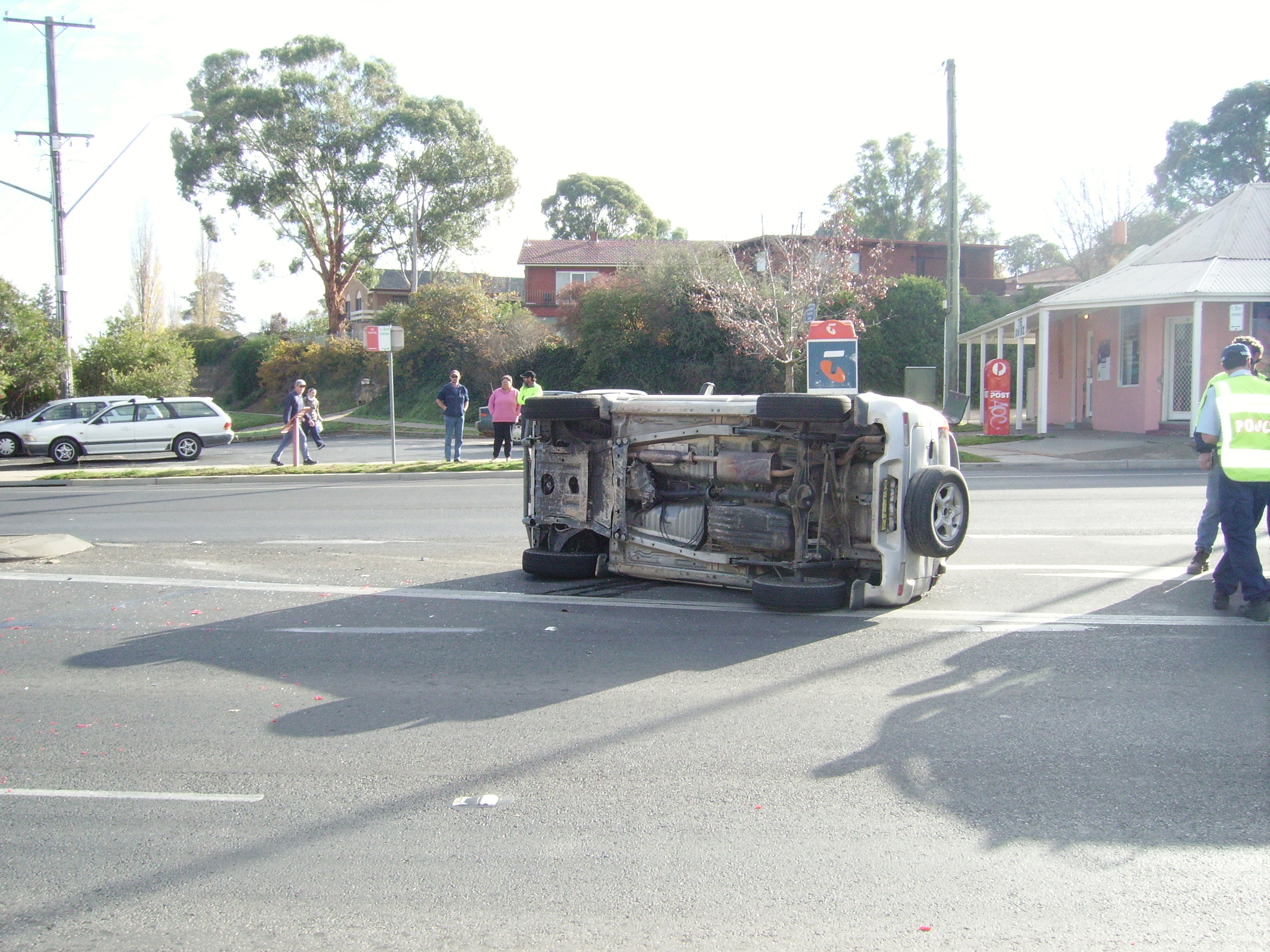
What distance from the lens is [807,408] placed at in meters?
6.78

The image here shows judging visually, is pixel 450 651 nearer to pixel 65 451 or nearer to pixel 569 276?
pixel 65 451

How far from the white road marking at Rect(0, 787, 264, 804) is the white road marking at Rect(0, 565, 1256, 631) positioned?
2706mm

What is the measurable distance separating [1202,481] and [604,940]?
573 inches

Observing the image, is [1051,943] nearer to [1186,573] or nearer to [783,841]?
[783,841]

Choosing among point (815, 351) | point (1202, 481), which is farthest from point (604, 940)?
point (1202, 481)

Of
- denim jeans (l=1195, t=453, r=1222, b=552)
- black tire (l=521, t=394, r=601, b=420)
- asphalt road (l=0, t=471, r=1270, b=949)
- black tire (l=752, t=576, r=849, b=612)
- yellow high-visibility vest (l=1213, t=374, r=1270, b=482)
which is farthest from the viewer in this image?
denim jeans (l=1195, t=453, r=1222, b=552)

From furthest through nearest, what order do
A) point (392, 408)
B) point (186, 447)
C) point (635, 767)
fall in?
point (186, 447), point (392, 408), point (635, 767)

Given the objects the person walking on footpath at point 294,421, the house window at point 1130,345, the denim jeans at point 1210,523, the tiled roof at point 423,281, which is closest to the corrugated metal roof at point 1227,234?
the house window at point 1130,345

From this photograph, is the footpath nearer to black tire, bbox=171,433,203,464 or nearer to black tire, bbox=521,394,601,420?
black tire, bbox=521,394,601,420

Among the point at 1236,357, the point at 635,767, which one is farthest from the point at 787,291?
the point at 635,767

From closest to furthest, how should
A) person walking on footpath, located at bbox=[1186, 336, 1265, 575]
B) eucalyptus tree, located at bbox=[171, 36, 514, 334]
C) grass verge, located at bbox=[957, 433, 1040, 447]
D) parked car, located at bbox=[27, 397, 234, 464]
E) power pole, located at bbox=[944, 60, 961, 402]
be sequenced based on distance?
person walking on footpath, located at bbox=[1186, 336, 1265, 575] < grass verge, located at bbox=[957, 433, 1040, 447] < parked car, located at bbox=[27, 397, 234, 464] < power pole, located at bbox=[944, 60, 961, 402] < eucalyptus tree, located at bbox=[171, 36, 514, 334]

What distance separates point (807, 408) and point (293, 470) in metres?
15.2

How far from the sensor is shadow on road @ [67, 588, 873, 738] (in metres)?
5.46

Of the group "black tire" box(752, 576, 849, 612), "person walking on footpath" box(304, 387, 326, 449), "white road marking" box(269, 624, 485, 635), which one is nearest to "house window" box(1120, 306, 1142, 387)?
"person walking on footpath" box(304, 387, 326, 449)
